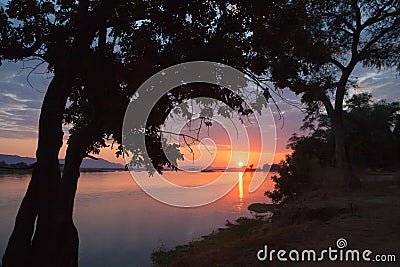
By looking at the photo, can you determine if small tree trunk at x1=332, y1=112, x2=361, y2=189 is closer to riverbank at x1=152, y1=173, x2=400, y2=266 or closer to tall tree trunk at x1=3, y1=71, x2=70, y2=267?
riverbank at x1=152, y1=173, x2=400, y2=266

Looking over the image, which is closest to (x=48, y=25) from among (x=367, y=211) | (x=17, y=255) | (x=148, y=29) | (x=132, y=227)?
(x=148, y=29)

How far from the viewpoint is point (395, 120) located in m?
42.7

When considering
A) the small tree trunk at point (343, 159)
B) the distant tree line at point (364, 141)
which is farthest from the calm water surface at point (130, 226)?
the small tree trunk at point (343, 159)

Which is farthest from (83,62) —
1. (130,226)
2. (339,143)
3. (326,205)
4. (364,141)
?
(364,141)

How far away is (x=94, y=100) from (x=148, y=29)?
2150 mm

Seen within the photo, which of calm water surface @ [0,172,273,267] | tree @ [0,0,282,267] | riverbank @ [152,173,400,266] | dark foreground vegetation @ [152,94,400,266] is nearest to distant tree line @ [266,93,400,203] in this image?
dark foreground vegetation @ [152,94,400,266]

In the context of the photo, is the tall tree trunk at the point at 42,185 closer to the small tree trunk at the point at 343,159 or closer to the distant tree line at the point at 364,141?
the small tree trunk at the point at 343,159

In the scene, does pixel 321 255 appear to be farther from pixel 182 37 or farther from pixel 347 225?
pixel 182 37

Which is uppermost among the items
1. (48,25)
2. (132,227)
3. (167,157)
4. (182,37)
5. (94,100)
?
Answer: (48,25)

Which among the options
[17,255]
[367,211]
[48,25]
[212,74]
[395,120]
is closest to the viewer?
[17,255]

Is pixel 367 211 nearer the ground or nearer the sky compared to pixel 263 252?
nearer the sky

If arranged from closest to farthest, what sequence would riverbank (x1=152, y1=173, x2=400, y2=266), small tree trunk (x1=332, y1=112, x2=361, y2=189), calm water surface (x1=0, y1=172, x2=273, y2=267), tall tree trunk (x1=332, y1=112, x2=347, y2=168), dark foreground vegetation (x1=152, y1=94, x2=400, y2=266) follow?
riverbank (x1=152, y1=173, x2=400, y2=266)
dark foreground vegetation (x1=152, y1=94, x2=400, y2=266)
small tree trunk (x1=332, y1=112, x2=361, y2=189)
tall tree trunk (x1=332, y1=112, x2=347, y2=168)
calm water surface (x1=0, y1=172, x2=273, y2=267)

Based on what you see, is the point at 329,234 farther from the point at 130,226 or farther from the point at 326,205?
the point at 130,226

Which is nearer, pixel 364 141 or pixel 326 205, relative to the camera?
pixel 326 205
